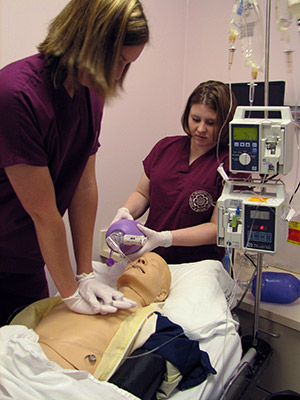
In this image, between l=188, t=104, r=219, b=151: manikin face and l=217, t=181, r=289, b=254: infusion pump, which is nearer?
l=217, t=181, r=289, b=254: infusion pump

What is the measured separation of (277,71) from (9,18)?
161 centimetres

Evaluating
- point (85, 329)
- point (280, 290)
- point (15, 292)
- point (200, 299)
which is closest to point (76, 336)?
point (85, 329)

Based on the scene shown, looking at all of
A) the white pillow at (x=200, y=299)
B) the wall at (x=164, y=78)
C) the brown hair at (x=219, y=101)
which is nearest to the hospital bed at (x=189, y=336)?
the white pillow at (x=200, y=299)

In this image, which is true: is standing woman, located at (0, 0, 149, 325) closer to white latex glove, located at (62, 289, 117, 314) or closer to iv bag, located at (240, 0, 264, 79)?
white latex glove, located at (62, 289, 117, 314)

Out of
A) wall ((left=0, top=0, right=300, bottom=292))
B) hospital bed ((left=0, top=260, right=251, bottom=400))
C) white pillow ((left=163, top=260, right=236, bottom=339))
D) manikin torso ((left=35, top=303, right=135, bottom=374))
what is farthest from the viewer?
wall ((left=0, top=0, right=300, bottom=292))

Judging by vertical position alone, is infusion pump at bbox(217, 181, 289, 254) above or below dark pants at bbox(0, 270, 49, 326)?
above

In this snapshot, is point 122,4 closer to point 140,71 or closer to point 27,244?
point 27,244

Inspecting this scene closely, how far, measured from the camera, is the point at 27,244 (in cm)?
126

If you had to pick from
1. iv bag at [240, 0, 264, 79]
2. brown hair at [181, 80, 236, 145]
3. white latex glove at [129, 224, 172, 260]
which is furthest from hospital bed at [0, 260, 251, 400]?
iv bag at [240, 0, 264, 79]

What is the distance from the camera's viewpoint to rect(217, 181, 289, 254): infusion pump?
133 cm

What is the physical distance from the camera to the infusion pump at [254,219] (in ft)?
4.35

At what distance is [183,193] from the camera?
186 cm

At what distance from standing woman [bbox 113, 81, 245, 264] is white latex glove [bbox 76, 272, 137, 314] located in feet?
1.46

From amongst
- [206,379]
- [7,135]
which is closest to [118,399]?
[206,379]
